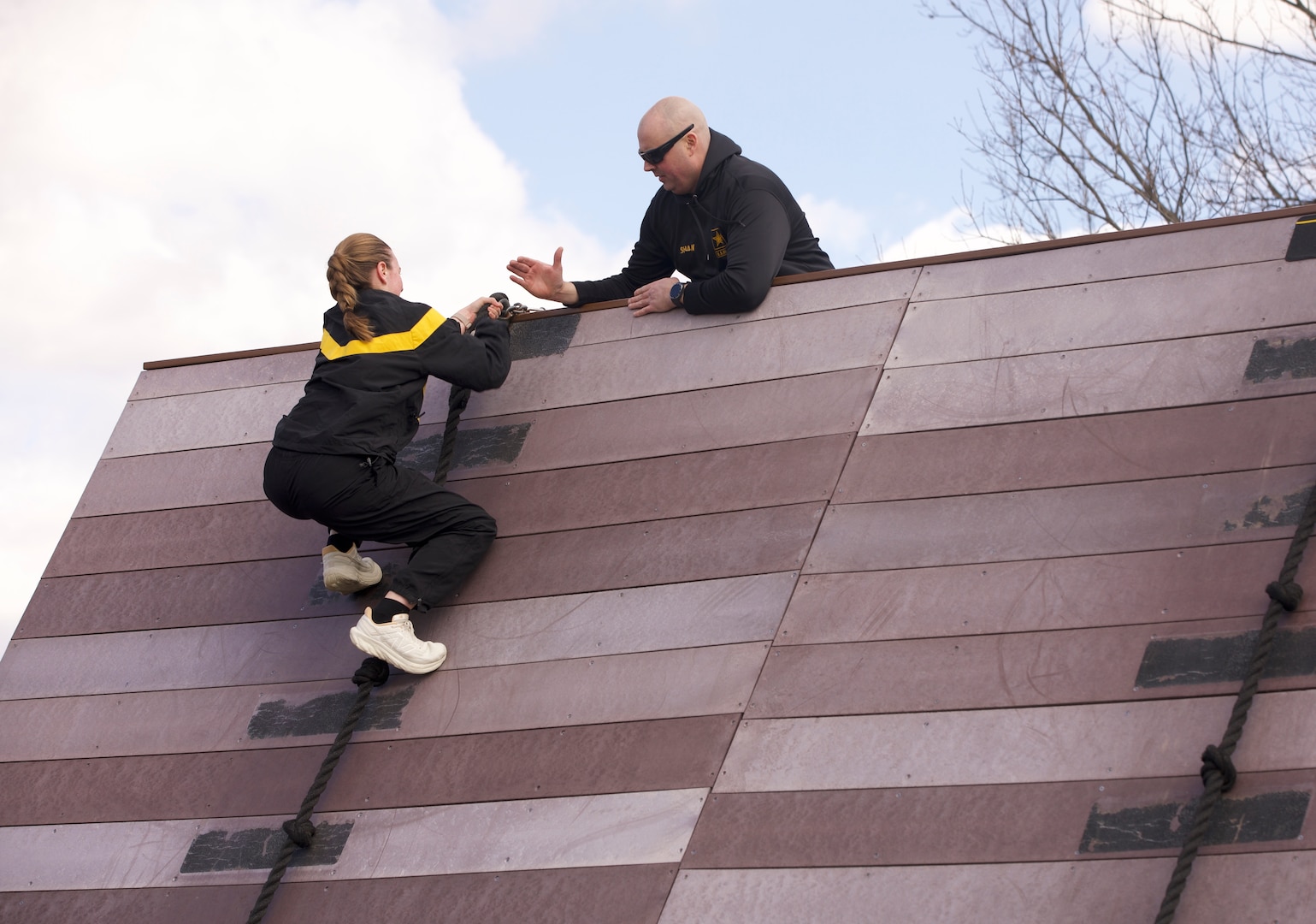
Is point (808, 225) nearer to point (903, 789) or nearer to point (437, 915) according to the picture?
point (903, 789)

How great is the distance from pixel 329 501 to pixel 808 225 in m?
1.56

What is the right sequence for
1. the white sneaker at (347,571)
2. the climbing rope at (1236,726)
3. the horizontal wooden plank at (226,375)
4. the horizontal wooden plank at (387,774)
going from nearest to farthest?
the climbing rope at (1236,726) → the horizontal wooden plank at (387,774) → the white sneaker at (347,571) → the horizontal wooden plank at (226,375)

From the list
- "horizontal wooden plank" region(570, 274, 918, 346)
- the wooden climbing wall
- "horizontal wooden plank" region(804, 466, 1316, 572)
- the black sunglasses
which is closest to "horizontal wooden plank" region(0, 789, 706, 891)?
the wooden climbing wall

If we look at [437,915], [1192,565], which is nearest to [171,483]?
[437,915]

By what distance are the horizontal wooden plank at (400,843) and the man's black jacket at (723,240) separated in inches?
50.0

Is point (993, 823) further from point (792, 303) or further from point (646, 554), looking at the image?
point (792, 303)

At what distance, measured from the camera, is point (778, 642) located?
8.64 feet

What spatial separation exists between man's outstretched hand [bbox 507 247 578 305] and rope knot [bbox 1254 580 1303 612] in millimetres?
1939

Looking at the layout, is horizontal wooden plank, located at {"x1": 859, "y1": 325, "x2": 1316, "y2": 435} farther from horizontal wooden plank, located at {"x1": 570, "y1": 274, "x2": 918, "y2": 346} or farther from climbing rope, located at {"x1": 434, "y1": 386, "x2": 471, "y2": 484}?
climbing rope, located at {"x1": 434, "y1": 386, "x2": 471, "y2": 484}

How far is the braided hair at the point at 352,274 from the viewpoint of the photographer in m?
2.93

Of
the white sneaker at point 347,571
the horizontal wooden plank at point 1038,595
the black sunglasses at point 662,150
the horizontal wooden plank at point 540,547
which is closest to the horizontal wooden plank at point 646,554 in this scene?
the horizontal wooden plank at point 540,547

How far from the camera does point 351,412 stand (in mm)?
2875

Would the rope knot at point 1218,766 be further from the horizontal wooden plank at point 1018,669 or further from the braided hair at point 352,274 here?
the braided hair at point 352,274

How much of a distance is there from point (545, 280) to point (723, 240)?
504mm
